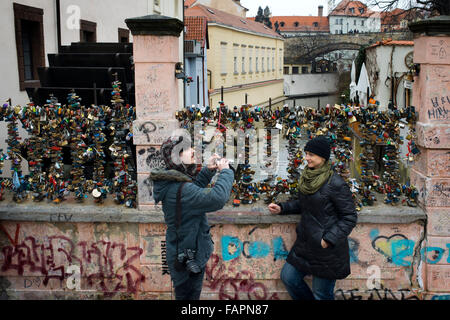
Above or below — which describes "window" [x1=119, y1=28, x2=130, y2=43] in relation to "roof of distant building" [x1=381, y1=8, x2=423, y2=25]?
below

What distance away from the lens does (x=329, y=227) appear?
4.09 meters

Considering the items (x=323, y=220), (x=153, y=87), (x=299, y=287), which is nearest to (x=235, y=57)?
(x=153, y=87)

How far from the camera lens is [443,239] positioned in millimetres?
4801

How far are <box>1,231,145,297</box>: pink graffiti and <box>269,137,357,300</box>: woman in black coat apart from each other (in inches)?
71.8

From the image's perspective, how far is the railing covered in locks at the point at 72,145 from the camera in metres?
5.06

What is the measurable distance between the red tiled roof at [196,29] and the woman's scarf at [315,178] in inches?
889

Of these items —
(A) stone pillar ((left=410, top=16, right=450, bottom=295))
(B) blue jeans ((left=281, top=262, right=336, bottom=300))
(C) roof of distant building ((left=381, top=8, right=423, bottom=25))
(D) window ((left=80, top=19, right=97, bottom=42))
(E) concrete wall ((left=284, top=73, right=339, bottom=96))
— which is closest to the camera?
(B) blue jeans ((left=281, top=262, right=336, bottom=300))

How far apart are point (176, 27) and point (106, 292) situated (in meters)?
2.86

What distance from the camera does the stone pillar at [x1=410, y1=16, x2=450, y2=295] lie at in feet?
15.1

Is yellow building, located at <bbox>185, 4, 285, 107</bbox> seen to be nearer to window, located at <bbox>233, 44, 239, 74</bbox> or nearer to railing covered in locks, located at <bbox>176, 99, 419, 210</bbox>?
window, located at <bbox>233, 44, 239, 74</bbox>

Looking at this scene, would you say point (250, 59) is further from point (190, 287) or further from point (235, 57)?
point (190, 287)

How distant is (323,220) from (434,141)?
1492mm

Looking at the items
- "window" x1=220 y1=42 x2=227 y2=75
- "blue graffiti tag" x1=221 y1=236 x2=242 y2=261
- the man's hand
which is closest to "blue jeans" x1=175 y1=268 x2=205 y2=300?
the man's hand

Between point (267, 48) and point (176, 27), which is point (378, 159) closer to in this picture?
point (176, 27)
